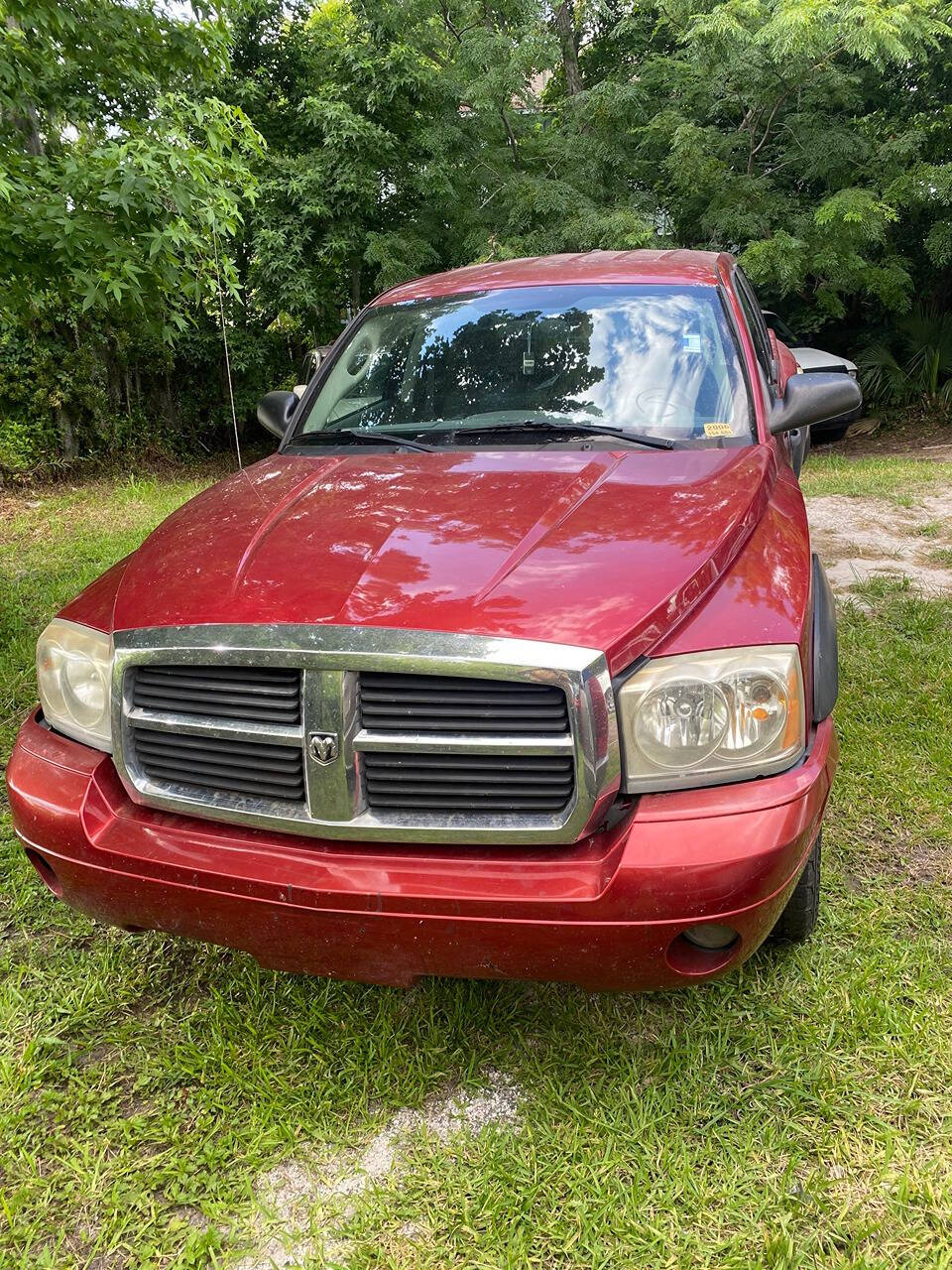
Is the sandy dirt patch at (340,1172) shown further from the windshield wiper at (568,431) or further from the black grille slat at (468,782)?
the windshield wiper at (568,431)

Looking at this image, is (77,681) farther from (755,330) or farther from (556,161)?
(556,161)

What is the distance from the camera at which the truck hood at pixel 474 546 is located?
1701 mm

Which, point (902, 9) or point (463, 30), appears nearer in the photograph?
point (902, 9)

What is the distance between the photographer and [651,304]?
9.64 feet

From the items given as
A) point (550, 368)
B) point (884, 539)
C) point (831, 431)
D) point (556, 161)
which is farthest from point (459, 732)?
point (556, 161)

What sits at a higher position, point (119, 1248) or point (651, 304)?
point (651, 304)

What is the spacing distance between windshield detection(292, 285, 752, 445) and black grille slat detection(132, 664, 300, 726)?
115 cm

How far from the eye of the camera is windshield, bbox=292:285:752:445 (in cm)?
263

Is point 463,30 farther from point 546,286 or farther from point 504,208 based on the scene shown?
point 546,286

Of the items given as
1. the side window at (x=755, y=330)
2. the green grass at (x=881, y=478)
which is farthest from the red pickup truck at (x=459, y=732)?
the green grass at (x=881, y=478)

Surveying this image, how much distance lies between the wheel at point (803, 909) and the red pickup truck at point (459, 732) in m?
0.02

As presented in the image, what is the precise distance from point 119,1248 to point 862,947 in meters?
1.82

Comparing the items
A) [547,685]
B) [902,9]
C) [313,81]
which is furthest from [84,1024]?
[313,81]

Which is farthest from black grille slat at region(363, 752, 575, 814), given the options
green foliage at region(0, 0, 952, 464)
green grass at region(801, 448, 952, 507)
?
green foliage at region(0, 0, 952, 464)
